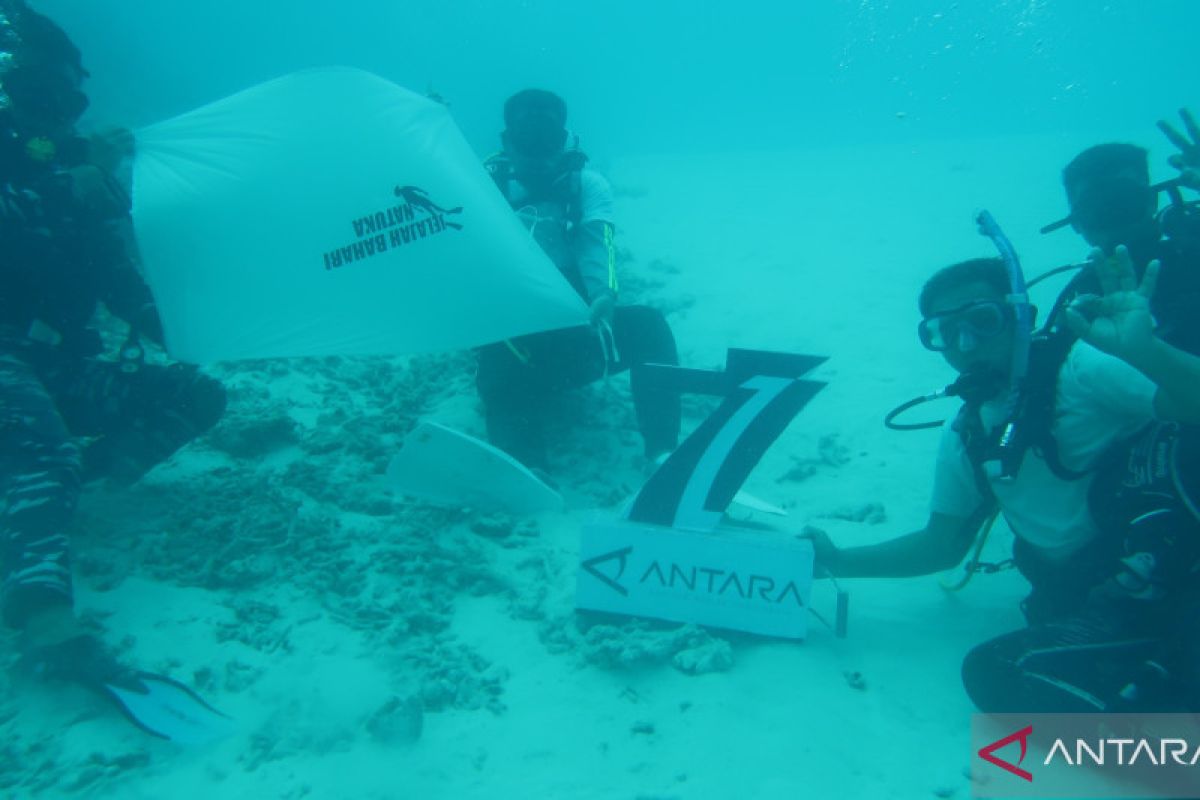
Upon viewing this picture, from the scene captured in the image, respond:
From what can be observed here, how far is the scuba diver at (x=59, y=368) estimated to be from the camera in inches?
99.6

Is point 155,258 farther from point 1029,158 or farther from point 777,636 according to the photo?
point 1029,158

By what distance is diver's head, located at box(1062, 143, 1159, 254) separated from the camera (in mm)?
3328

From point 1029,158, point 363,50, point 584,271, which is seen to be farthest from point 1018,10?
point 584,271

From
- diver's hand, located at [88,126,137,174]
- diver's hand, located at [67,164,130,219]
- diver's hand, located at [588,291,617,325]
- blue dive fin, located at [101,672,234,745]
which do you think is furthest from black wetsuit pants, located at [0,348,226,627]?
diver's hand, located at [588,291,617,325]

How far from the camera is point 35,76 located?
3.38m

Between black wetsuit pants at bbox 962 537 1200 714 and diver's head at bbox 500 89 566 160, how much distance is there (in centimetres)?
405

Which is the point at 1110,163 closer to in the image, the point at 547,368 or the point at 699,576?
the point at 699,576

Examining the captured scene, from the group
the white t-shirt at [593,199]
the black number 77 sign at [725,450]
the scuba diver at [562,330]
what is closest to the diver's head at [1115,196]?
the black number 77 sign at [725,450]

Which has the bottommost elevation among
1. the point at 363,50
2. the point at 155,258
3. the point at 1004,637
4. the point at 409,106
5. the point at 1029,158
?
the point at 1004,637

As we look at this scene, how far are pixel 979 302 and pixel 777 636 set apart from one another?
4.87 feet

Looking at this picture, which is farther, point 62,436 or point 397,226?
point 397,226

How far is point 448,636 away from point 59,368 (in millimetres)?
2614

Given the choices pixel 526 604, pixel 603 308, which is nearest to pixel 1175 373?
pixel 526 604

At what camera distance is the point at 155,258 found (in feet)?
10.7
